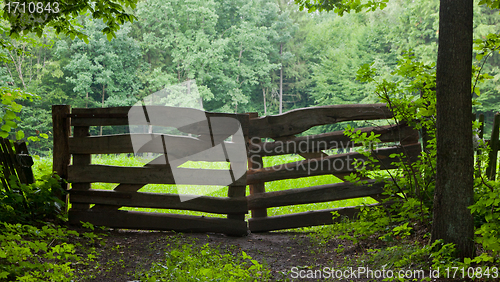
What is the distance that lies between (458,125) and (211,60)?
79.5ft

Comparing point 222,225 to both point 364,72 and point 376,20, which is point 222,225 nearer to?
point 364,72

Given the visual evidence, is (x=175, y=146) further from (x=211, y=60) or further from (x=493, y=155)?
(x=211, y=60)

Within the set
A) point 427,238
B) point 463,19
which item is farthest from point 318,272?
point 463,19

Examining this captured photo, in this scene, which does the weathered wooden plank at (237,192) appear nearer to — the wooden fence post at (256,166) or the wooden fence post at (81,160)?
the wooden fence post at (256,166)

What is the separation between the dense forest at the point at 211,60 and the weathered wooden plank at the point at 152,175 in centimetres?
2054

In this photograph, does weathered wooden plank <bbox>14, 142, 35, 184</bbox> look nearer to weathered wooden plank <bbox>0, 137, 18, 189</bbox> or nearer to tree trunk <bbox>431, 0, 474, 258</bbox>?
weathered wooden plank <bbox>0, 137, 18, 189</bbox>

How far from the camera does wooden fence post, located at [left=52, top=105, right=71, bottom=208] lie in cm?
497

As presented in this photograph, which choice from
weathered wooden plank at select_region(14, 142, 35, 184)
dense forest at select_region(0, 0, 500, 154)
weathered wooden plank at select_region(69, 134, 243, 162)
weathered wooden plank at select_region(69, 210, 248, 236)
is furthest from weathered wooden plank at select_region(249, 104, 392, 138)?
dense forest at select_region(0, 0, 500, 154)

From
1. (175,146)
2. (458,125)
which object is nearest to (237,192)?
(175,146)

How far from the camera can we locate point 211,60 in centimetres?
2583

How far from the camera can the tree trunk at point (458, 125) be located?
2.84 m

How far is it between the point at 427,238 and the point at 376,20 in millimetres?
29133

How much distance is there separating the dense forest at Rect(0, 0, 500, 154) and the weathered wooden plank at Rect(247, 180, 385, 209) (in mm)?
19346

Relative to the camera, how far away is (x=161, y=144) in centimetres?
484
